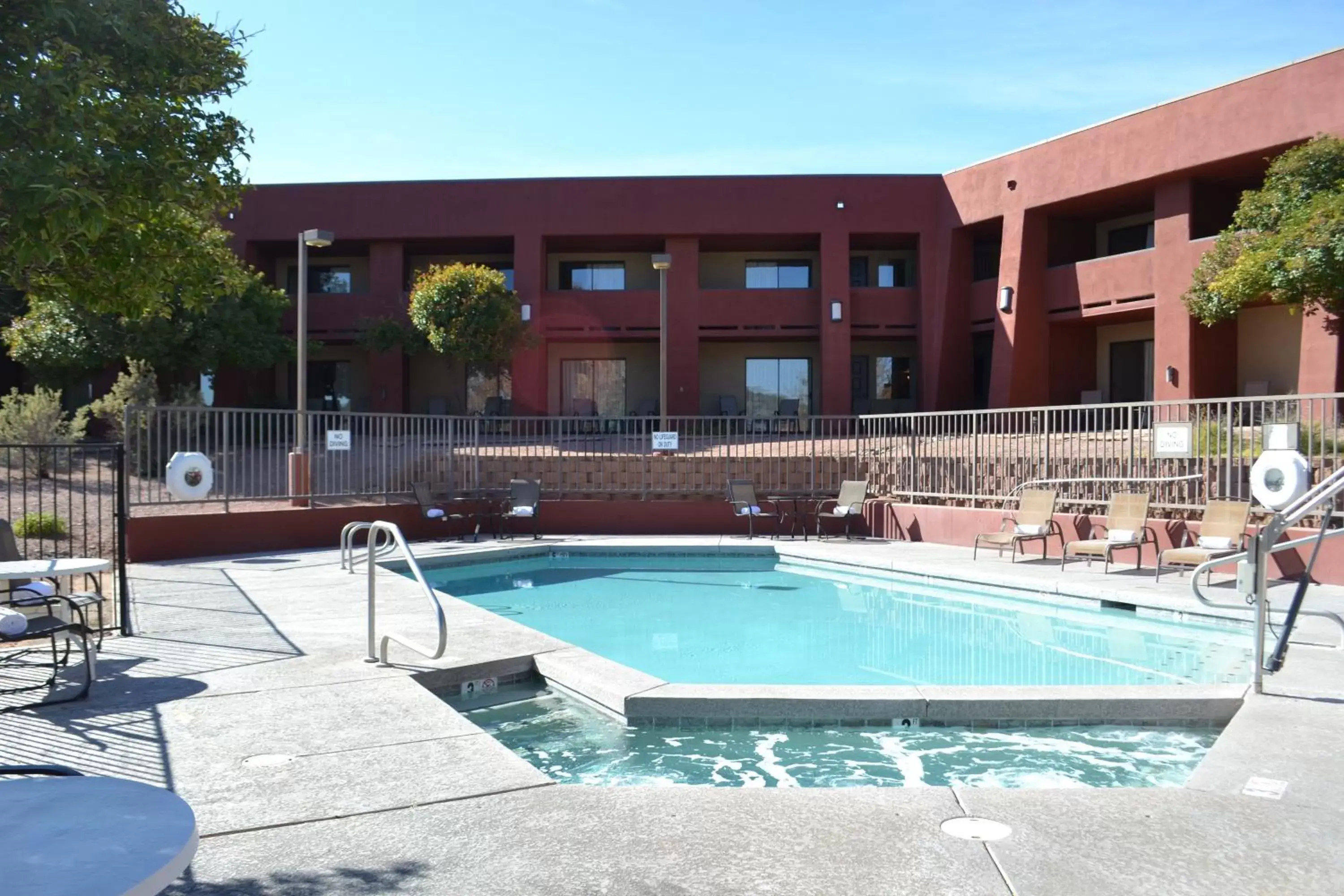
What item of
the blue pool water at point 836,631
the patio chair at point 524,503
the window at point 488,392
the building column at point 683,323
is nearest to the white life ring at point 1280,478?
the blue pool water at point 836,631

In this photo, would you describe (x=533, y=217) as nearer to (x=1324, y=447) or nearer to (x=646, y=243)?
(x=646, y=243)

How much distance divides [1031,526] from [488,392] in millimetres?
18998

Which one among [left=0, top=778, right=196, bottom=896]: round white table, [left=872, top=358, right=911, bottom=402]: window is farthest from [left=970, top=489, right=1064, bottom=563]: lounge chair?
[left=872, top=358, right=911, bottom=402]: window

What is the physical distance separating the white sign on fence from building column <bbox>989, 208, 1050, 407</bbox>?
12305 mm

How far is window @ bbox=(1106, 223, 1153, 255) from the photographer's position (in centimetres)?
2531

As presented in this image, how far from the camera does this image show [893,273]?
95.1 ft

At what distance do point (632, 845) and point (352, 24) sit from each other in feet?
30.9

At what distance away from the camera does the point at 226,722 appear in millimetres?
5527

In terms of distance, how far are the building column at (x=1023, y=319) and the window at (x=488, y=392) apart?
12803 mm

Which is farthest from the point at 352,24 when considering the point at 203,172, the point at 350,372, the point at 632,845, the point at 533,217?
the point at 350,372

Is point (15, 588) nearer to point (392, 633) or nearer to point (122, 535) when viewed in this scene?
point (122, 535)

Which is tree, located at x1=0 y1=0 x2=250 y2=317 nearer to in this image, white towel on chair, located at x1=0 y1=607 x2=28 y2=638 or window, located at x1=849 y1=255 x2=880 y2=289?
white towel on chair, located at x1=0 y1=607 x2=28 y2=638

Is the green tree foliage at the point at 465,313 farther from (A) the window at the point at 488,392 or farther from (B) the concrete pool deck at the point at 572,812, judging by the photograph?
(B) the concrete pool deck at the point at 572,812

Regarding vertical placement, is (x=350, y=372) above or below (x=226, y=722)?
above
